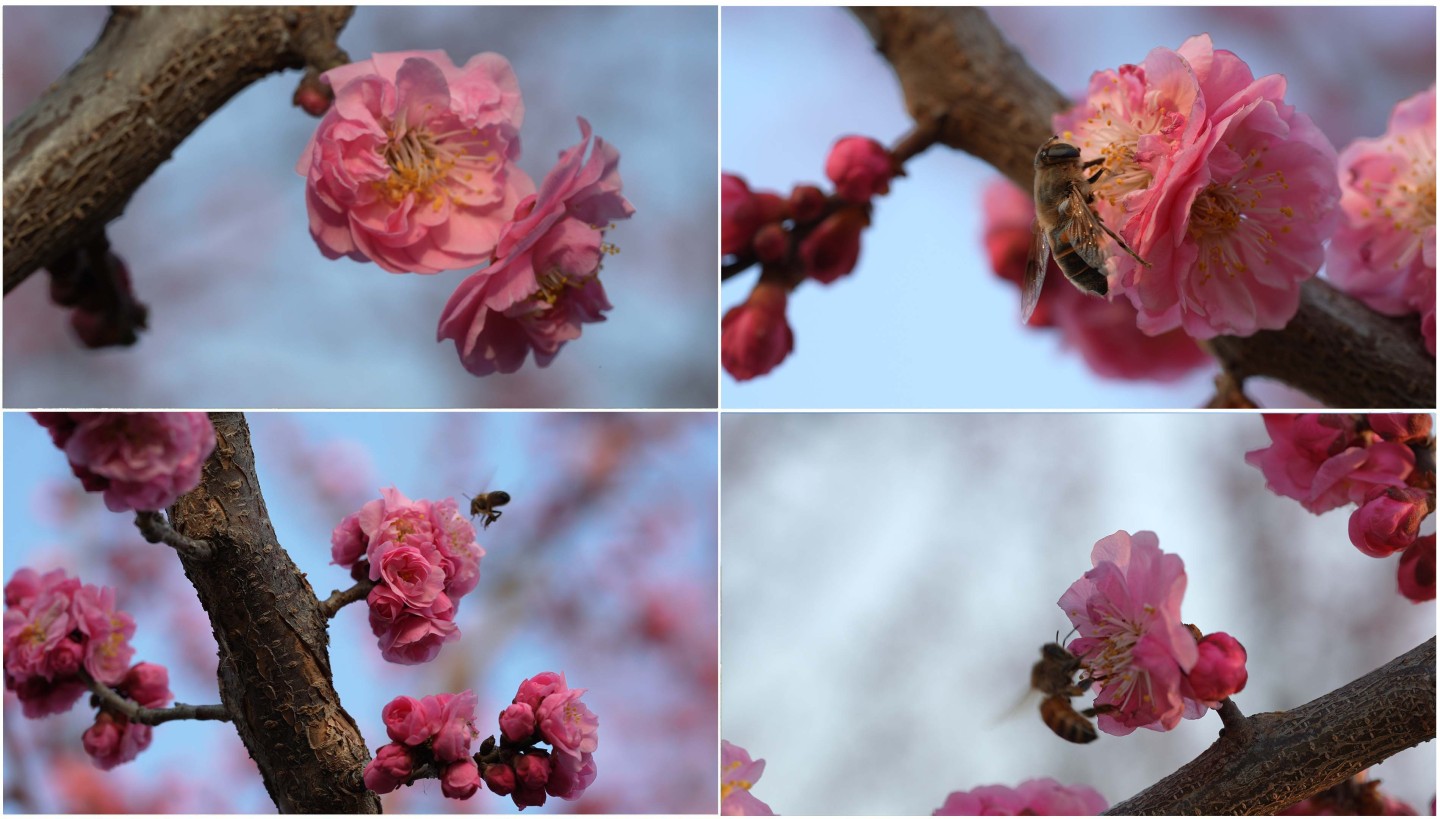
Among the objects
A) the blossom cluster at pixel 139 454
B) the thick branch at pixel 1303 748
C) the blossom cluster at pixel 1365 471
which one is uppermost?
the blossom cluster at pixel 1365 471

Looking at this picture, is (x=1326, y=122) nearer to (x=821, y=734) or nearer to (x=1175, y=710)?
(x=1175, y=710)

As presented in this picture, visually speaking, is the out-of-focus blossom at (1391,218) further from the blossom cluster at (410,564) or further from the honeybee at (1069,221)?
the blossom cluster at (410,564)

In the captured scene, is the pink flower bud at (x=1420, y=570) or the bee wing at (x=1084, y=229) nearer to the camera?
the bee wing at (x=1084, y=229)

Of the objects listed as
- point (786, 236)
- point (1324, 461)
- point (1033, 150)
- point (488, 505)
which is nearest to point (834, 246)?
point (786, 236)

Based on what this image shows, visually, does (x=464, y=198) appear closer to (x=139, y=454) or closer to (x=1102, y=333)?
(x=139, y=454)

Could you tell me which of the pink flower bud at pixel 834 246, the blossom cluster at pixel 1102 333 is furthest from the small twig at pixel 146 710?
the blossom cluster at pixel 1102 333
